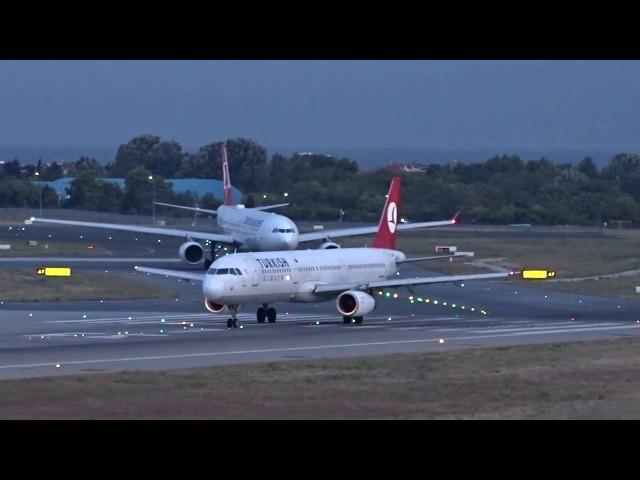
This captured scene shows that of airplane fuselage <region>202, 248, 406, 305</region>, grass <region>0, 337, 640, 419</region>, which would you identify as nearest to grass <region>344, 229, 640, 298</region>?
airplane fuselage <region>202, 248, 406, 305</region>

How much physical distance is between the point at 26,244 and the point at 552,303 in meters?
43.5

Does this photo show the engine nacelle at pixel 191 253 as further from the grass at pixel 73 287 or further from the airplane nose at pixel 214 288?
the airplane nose at pixel 214 288

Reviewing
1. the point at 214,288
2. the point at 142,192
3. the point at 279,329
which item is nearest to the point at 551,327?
the point at 279,329

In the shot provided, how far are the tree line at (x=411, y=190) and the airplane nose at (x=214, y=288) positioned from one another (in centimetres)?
7152

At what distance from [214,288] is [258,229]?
28579mm

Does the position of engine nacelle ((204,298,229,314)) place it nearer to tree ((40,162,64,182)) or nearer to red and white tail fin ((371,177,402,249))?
red and white tail fin ((371,177,402,249))

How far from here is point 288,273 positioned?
44.2 m

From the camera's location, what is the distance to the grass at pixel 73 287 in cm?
5528

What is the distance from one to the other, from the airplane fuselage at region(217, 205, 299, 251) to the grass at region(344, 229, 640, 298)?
378 inches

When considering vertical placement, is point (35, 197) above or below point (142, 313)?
above

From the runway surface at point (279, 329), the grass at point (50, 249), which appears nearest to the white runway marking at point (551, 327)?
the runway surface at point (279, 329)
